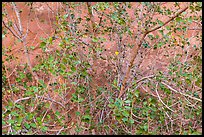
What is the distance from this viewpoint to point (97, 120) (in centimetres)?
318

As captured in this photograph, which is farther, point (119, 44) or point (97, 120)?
point (119, 44)

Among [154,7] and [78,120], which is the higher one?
[154,7]

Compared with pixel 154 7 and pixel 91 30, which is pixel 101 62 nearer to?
pixel 91 30

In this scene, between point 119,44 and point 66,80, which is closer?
point 66,80

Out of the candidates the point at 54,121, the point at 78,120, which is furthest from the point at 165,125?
the point at 54,121

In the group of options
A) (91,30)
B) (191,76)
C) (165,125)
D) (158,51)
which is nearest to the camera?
(191,76)

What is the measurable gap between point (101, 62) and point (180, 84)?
4.11 feet

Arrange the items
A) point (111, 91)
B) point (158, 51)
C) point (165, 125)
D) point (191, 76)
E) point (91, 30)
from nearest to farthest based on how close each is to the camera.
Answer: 1. point (191, 76)
2. point (165, 125)
3. point (111, 91)
4. point (91, 30)
5. point (158, 51)

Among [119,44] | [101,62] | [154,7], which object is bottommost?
[101,62]

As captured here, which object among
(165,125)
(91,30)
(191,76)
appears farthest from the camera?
(91,30)

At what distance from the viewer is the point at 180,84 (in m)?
2.98

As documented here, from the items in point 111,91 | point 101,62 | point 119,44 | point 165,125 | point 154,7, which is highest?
point 154,7

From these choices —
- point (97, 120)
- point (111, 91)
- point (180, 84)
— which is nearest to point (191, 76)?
point (180, 84)

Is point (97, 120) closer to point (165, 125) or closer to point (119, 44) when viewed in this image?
point (165, 125)
